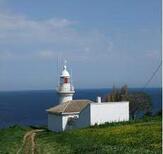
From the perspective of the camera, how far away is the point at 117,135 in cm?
3105

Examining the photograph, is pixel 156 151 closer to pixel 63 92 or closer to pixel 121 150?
pixel 121 150

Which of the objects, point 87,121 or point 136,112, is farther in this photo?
point 136,112

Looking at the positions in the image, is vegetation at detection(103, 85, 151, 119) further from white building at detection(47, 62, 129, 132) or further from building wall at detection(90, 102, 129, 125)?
building wall at detection(90, 102, 129, 125)

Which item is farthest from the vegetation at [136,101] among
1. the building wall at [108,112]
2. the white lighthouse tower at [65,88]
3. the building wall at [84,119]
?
the building wall at [108,112]

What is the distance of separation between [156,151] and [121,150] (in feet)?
7.40

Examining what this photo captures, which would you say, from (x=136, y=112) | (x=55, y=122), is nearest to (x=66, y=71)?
(x=55, y=122)

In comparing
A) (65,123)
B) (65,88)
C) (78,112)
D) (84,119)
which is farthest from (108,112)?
(65,88)

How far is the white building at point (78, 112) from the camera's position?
46.5m

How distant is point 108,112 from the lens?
4703cm

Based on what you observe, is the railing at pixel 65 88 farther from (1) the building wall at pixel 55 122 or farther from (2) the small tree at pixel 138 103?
(2) the small tree at pixel 138 103

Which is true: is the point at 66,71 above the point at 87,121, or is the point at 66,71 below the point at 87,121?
above

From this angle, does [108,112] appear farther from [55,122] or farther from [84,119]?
[55,122]

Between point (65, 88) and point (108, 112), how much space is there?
10.5m

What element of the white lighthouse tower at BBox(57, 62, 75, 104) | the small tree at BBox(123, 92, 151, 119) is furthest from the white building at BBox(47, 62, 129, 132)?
the small tree at BBox(123, 92, 151, 119)
